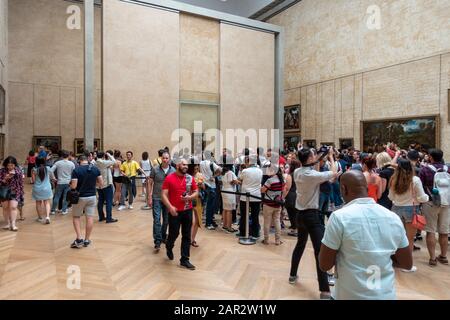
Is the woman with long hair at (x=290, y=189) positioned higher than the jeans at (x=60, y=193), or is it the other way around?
the woman with long hair at (x=290, y=189)

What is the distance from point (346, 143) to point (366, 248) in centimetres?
1771

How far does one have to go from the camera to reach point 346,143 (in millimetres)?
18531

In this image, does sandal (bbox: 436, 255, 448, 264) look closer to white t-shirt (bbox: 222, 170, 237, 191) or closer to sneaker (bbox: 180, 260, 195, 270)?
white t-shirt (bbox: 222, 170, 237, 191)

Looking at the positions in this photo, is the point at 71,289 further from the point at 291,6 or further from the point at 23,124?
the point at 291,6

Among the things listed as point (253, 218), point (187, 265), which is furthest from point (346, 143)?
point (187, 265)

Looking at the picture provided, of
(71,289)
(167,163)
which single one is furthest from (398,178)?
(71,289)

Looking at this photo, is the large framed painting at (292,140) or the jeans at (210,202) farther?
the large framed painting at (292,140)

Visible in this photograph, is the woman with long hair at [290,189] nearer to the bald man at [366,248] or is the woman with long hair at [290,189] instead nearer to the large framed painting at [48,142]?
the bald man at [366,248]

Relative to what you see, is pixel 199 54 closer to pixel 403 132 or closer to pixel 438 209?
pixel 403 132

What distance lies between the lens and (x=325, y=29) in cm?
1989

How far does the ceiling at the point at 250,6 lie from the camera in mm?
22250

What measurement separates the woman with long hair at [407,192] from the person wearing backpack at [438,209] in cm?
46

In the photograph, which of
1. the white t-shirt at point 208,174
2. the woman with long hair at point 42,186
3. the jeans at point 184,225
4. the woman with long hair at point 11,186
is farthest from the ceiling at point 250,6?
the jeans at point 184,225

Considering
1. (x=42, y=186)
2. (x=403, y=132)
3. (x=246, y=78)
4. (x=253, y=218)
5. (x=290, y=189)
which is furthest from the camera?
(x=246, y=78)
